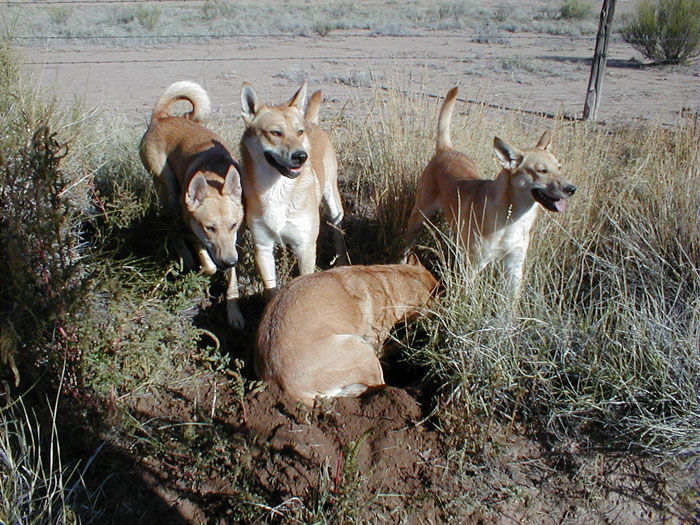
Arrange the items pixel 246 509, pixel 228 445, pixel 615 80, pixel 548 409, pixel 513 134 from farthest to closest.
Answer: pixel 615 80 < pixel 513 134 < pixel 548 409 < pixel 228 445 < pixel 246 509

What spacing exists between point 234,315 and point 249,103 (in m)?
1.72

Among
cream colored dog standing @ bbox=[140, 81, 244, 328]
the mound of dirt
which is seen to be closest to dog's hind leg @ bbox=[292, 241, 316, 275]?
cream colored dog standing @ bbox=[140, 81, 244, 328]

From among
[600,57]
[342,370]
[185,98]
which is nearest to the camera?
[342,370]

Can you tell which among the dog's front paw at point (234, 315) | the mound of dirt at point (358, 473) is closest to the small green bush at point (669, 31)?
the dog's front paw at point (234, 315)

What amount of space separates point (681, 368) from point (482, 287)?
129 centimetres

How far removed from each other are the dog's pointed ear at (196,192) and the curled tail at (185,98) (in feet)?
5.80

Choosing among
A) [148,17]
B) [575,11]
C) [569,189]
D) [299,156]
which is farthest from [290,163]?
[575,11]

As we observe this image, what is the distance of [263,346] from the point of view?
139 inches

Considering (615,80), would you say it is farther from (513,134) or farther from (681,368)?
(681,368)

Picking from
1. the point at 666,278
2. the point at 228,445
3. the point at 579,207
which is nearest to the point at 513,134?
the point at 579,207

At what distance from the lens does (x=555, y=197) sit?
4031 mm

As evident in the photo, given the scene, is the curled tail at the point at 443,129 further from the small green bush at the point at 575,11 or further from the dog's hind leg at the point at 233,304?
the small green bush at the point at 575,11

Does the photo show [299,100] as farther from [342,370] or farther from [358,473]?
[358,473]

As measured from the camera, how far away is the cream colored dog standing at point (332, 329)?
340 cm
